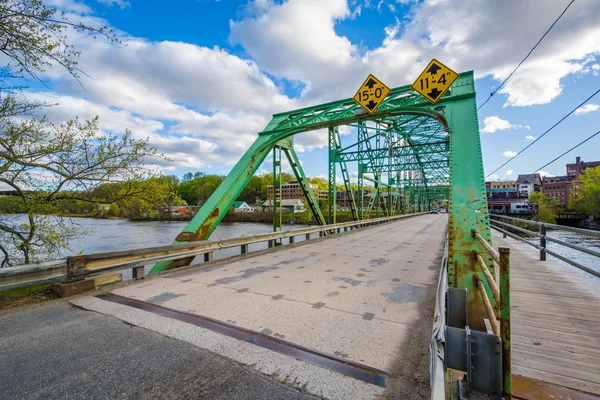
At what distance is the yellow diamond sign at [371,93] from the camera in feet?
21.7

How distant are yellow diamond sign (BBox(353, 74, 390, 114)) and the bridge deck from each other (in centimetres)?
401

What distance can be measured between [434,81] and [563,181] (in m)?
100

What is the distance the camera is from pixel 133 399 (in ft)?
6.31

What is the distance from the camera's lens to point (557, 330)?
304cm

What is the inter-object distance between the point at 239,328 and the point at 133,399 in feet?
4.03

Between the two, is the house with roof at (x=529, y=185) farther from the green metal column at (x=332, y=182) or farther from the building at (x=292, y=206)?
the green metal column at (x=332, y=182)

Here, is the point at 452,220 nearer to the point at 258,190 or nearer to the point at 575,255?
the point at 575,255

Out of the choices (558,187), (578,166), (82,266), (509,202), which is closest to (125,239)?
(82,266)

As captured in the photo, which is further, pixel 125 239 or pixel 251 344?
pixel 125 239

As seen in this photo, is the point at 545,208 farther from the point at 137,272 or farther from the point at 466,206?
the point at 137,272

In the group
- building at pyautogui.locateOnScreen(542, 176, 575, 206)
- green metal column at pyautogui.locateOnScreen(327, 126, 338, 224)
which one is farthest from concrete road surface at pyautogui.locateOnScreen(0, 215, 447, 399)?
building at pyautogui.locateOnScreen(542, 176, 575, 206)

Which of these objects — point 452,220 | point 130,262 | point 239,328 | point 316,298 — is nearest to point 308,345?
point 239,328

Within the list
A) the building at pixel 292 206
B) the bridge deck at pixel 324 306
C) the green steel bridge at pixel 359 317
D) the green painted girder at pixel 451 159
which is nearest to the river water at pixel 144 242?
the green steel bridge at pixel 359 317

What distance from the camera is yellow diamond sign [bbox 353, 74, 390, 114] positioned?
21.7 feet
